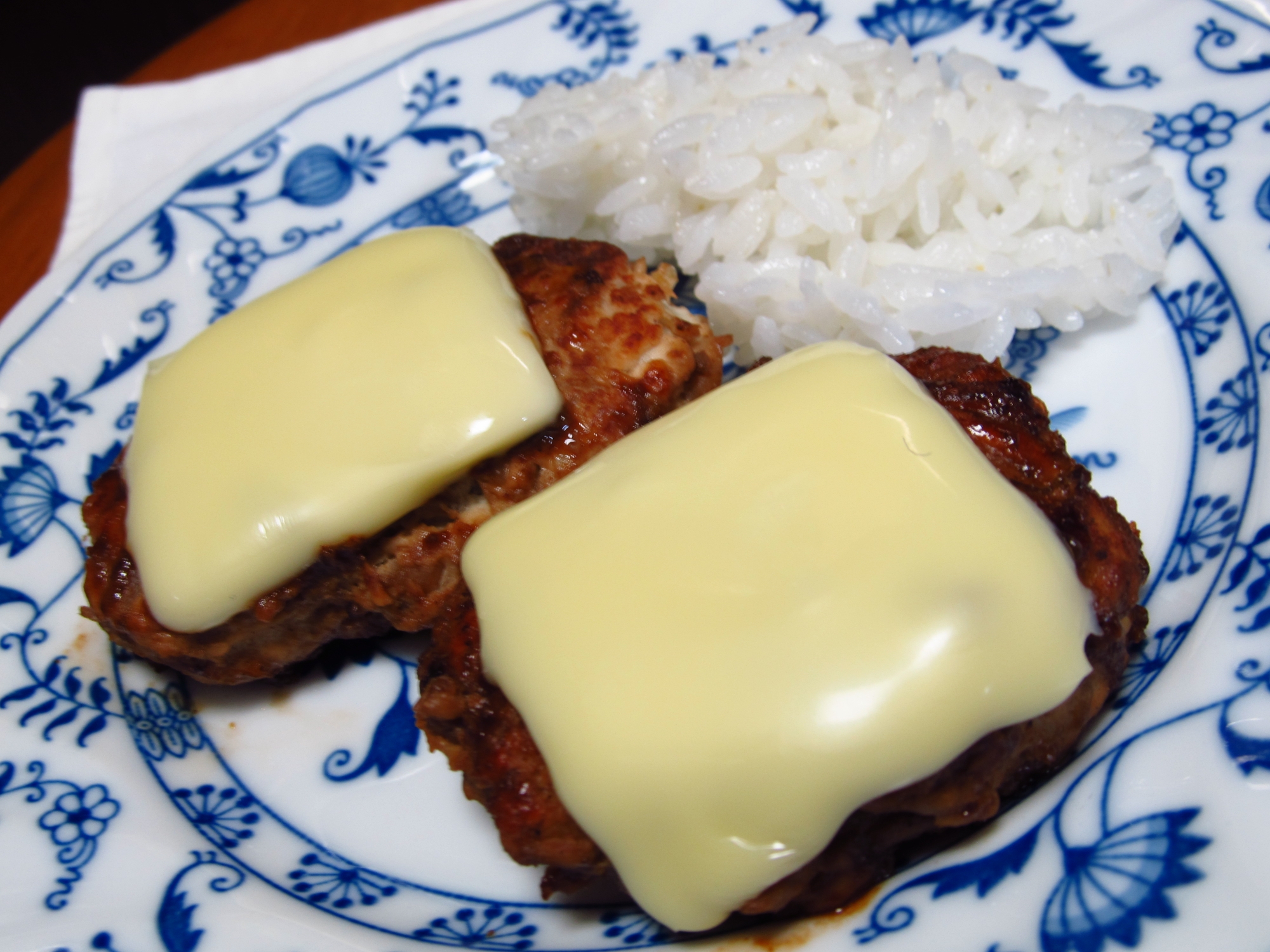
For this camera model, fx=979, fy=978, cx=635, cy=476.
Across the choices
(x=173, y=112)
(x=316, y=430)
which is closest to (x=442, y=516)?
(x=316, y=430)

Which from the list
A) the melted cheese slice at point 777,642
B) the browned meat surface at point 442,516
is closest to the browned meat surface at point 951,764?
the melted cheese slice at point 777,642

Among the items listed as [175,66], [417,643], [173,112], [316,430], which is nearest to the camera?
[316,430]

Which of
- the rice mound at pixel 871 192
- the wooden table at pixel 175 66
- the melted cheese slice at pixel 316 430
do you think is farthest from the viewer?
the wooden table at pixel 175 66

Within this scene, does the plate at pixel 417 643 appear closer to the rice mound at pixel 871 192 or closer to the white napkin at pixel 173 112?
the rice mound at pixel 871 192

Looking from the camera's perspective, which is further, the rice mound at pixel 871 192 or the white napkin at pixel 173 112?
the white napkin at pixel 173 112

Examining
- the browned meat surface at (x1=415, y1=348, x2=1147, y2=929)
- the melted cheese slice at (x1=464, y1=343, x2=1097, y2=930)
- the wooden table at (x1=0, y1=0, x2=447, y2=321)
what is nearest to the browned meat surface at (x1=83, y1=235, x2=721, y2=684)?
the browned meat surface at (x1=415, y1=348, x2=1147, y2=929)

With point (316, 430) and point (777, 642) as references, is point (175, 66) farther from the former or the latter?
point (777, 642)
